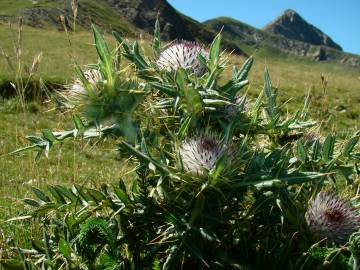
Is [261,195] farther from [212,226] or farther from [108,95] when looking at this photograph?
[108,95]

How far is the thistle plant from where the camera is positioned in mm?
2311

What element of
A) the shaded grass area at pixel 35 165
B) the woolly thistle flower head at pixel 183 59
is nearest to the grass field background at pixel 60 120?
the shaded grass area at pixel 35 165

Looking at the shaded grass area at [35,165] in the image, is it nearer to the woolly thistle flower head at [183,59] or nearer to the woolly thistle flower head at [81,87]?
the woolly thistle flower head at [81,87]

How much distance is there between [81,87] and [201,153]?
740mm

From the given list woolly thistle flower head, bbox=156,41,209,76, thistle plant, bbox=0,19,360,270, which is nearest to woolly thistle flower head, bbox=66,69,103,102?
thistle plant, bbox=0,19,360,270

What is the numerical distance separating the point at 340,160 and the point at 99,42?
140cm

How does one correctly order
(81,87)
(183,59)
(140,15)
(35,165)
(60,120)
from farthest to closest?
(140,15) → (35,165) → (60,120) → (183,59) → (81,87)

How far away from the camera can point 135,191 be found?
8.59 feet

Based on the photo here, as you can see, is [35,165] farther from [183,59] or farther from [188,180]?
[188,180]

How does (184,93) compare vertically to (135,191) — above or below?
above

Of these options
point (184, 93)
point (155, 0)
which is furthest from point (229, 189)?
point (155, 0)

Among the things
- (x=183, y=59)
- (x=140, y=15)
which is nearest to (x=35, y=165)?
(x=183, y=59)

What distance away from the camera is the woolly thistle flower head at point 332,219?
7.84ft

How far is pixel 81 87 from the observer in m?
2.60
